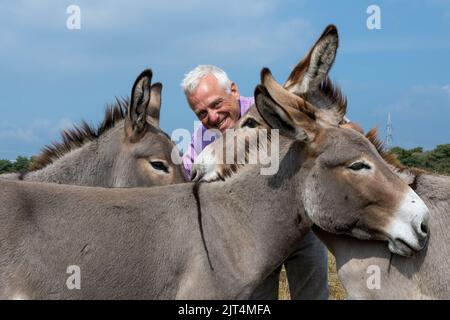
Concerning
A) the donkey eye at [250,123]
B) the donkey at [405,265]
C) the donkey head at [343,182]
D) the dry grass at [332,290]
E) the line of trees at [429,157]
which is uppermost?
the donkey eye at [250,123]

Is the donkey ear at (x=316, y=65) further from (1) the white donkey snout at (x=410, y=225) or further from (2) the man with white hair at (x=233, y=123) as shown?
(1) the white donkey snout at (x=410, y=225)

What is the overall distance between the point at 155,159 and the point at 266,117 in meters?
2.49

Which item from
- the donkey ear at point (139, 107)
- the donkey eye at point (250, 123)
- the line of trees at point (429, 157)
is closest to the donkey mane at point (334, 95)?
the donkey eye at point (250, 123)

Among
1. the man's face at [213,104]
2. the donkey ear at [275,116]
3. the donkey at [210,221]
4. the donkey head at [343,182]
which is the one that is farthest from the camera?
the man's face at [213,104]

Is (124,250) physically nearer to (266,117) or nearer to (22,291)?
(22,291)

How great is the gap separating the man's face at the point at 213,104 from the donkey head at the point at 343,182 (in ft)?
5.66

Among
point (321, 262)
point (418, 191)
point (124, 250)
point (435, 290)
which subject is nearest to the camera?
point (124, 250)

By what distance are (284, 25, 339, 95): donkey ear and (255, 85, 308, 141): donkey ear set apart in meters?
0.91

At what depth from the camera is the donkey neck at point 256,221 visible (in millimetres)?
5012

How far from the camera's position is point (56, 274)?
4559 millimetres

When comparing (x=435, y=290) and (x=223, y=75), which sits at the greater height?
(x=223, y=75)
